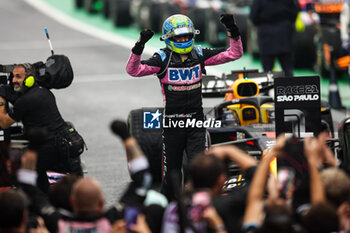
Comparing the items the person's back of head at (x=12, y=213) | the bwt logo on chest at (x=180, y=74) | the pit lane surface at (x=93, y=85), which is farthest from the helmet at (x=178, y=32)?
the person's back of head at (x=12, y=213)

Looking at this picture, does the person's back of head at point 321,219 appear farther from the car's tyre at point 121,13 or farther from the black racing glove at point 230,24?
the car's tyre at point 121,13

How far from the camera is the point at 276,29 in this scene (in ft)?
49.6

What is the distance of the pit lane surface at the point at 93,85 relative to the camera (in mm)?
12344

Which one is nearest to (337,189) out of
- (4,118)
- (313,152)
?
(313,152)

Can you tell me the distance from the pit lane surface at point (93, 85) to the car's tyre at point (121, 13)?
3.96 feet

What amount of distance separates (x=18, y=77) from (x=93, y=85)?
979 centimetres

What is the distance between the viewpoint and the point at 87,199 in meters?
5.55

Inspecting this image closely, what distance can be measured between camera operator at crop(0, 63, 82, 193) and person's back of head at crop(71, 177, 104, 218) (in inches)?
127

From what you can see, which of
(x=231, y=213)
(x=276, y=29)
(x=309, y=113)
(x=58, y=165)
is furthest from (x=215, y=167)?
(x=276, y=29)

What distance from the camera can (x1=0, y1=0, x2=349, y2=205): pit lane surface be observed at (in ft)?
40.5

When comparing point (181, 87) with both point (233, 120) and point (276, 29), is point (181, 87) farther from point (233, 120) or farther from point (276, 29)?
point (276, 29)

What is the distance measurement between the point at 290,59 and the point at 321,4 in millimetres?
2686

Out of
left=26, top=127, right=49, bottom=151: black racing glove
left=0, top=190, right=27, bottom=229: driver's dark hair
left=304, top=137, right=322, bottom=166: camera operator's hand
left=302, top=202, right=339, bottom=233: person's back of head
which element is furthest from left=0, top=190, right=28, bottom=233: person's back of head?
left=304, top=137, right=322, bottom=166: camera operator's hand

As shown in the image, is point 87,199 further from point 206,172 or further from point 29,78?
point 29,78
